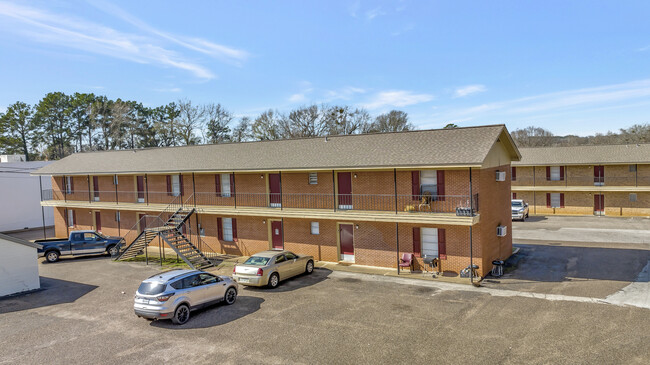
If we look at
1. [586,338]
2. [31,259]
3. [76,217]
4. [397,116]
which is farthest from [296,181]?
[397,116]

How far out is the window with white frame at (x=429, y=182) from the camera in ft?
62.3

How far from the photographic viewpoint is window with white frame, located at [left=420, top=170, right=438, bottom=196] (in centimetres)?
1898

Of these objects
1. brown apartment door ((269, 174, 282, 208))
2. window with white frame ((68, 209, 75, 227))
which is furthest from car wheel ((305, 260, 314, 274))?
window with white frame ((68, 209, 75, 227))

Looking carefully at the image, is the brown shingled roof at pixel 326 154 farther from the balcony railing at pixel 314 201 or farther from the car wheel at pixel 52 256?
the car wheel at pixel 52 256

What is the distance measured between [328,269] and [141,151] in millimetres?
19698

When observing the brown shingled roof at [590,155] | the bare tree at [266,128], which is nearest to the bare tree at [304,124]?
the bare tree at [266,128]

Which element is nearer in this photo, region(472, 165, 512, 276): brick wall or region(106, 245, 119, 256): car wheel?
region(472, 165, 512, 276): brick wall

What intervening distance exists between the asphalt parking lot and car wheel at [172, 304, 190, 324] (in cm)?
23

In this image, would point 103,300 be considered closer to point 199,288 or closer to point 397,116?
point 199,288

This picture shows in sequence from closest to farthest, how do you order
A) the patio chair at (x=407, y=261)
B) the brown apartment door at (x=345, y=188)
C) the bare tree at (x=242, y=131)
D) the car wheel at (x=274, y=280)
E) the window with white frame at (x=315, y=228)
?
the car wheel at (x=274, y=280) < the patio chair at (x=407, y=261) < the brown apartment door at (x=345, y=188) < the window with white frame at (x=315, y=228) < the bare tree at (x=242, y=131)

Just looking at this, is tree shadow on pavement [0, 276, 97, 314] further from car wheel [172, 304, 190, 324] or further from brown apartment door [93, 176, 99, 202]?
brown apartment door [93, 176, 99, 202]

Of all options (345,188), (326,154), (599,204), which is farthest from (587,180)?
(326,154)

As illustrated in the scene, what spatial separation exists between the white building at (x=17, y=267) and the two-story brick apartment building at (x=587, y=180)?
3835 centimetres

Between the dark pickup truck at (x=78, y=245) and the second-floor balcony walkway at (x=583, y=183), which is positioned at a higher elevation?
the second-floor balcony walkway at (x=583, y=183)
